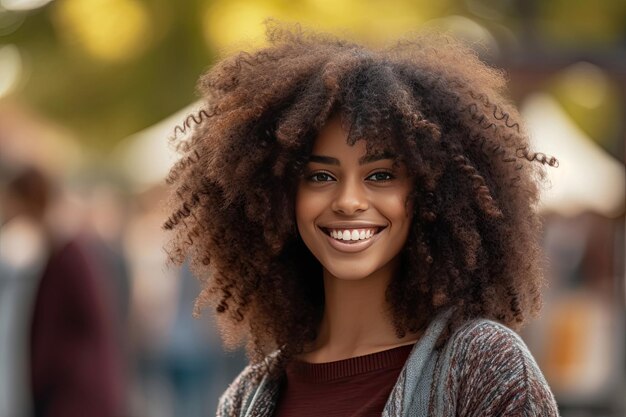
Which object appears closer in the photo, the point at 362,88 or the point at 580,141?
the point at 362,88

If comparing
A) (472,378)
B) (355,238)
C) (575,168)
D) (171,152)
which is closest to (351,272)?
(355,238)

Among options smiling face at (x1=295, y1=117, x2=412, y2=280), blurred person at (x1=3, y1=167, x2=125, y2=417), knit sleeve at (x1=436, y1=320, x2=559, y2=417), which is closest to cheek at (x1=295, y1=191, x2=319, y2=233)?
smiling face at (x1=295, y1=117, x2=412, y2=280)

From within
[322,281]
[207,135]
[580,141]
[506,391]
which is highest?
[580,141]

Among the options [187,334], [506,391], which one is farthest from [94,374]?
[187,334]

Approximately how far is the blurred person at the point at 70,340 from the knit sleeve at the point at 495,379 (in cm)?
383

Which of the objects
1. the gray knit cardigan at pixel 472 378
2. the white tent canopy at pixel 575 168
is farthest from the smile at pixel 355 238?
the white tent canopy at pixel 575 168

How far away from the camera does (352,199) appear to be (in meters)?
4.56

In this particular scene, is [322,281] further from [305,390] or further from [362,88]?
[362,88]

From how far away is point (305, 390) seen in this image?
478cm

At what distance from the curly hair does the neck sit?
0.04 metres

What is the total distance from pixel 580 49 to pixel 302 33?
725 centimetres

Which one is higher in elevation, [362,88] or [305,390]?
[362,88]

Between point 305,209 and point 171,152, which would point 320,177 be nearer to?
point 305,209

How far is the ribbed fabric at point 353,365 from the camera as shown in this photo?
4.59m
